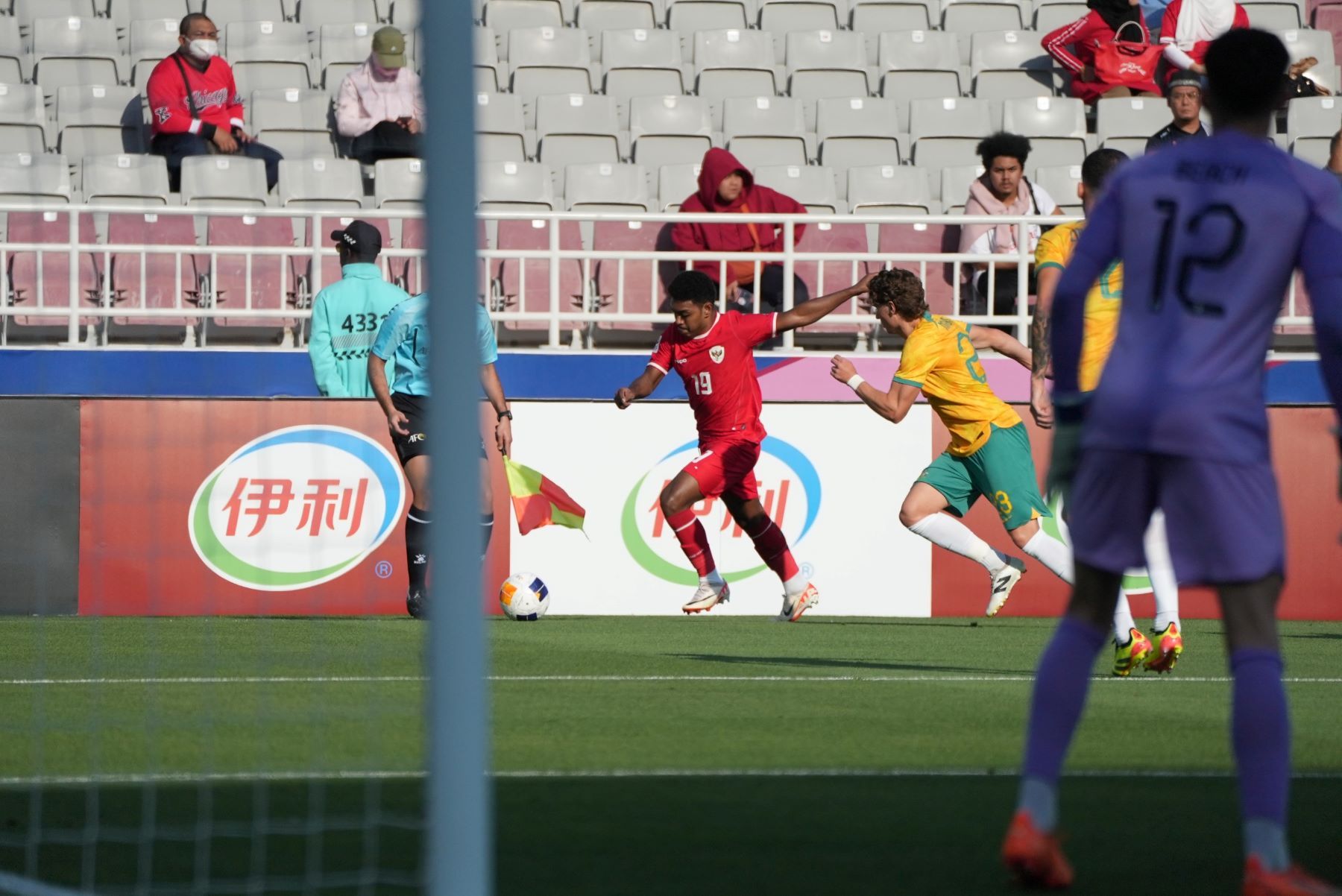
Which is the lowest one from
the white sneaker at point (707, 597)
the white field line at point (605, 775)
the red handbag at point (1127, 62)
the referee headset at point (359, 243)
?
the white field line at point (605, 775)

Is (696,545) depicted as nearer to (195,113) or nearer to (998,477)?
(998,477)

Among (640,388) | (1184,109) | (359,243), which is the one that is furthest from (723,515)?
(1184,109)

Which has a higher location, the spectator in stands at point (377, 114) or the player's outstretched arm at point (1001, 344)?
the spectator in stands at point (377, 114)

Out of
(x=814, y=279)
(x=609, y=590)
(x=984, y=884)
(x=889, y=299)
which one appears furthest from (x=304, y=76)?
(x=984, y=884)

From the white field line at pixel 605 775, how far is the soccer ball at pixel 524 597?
20.7ft

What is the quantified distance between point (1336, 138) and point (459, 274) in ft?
33.7

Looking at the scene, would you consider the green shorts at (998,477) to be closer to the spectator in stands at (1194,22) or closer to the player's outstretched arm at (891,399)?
the player's outstretched arm at (891,399)

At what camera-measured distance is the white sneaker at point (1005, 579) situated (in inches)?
430

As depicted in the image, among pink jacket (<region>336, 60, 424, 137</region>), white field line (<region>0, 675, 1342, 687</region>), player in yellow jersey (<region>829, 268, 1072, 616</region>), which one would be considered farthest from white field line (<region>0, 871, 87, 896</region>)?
pink jacket (<region>336, 60, 424, 137</region>)

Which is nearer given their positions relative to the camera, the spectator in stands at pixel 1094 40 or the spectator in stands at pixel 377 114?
the spectator in stands at pixel 377 114

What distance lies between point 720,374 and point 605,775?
6.26m

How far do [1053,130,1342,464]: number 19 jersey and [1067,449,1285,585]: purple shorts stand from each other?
0.13ft

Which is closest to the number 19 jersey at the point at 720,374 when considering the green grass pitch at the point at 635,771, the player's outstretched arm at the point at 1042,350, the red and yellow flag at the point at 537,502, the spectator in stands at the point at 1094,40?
the red and yellow flag at the point at 537,502

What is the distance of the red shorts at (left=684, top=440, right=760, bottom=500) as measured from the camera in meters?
11.6
